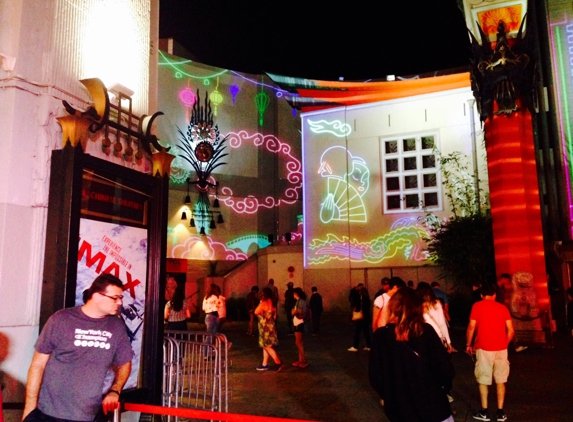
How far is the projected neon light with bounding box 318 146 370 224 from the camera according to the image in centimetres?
2206

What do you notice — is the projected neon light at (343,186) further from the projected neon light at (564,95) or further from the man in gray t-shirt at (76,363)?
the man in gray t-shirt at (76,363)

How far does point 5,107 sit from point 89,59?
119cm

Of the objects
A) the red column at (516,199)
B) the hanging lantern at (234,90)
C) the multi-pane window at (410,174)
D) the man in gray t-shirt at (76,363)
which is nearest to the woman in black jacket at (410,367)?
the man in gray t-shirt at (76,363)

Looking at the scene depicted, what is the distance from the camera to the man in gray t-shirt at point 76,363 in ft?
11.1

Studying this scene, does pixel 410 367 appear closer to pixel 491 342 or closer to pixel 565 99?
pixel 491 342

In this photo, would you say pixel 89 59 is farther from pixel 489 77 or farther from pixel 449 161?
pixel 449 161

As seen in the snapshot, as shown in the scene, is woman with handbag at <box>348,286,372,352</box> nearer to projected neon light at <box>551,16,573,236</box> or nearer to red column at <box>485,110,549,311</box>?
red column at <box>485,110,549,311</box>

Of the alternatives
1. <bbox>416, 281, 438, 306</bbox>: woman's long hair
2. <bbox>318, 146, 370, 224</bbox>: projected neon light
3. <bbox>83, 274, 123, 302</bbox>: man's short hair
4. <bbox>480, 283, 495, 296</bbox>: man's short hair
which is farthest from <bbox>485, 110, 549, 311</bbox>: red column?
<bbox>83, 274, 123, 302</bbox>: man's short hair

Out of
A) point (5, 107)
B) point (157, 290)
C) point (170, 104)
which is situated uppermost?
point (170, 104)

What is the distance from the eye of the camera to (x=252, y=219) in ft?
86.5

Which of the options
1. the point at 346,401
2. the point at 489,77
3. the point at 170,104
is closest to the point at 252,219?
the point at 170,104

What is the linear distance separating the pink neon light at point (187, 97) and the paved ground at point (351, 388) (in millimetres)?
15469

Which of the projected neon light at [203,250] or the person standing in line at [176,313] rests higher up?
the projected neon light at [203,250]

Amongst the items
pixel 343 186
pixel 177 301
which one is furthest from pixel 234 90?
pixel 177 301
